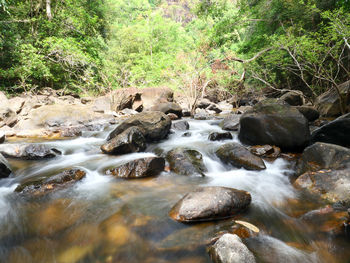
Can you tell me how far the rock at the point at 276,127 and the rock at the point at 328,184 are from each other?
1529mm

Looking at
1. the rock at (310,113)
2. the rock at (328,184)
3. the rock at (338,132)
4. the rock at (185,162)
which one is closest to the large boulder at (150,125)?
the rock at (185,162)

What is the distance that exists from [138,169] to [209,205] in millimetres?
1841

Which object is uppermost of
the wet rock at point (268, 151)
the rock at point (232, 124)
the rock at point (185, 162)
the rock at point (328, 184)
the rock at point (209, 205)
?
the rock at point (209, 205)

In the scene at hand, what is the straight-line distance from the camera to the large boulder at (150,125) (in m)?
6.15

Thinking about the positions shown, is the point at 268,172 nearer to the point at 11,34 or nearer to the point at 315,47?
the point at 315,47

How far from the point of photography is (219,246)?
1739mm

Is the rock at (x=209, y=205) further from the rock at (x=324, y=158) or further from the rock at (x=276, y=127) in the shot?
the rock at (x=276, y=127)

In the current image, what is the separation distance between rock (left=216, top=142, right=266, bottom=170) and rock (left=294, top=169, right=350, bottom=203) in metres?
0.86

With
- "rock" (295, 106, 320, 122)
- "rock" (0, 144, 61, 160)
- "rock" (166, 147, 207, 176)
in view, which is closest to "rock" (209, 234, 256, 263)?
"rock" (166, 147, 207, 176)

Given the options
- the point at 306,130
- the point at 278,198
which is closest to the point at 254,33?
the point at 306,130

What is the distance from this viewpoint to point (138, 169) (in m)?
3.80

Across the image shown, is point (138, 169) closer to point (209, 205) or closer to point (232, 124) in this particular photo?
point (209, 205)

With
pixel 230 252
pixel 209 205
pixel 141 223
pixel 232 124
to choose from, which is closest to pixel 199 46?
pixel 232 124

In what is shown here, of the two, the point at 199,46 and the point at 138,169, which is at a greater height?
the point at 199,46
